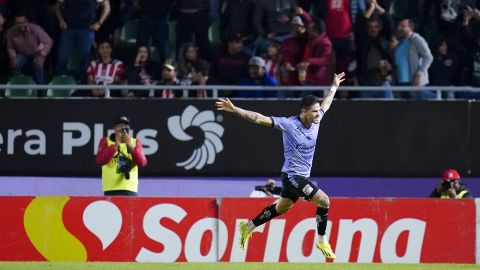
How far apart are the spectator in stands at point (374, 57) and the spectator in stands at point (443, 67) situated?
0.83 m

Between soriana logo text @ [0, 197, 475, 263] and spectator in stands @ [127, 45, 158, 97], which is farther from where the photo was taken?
spectator in stands @ [127, 45, 158, 97]

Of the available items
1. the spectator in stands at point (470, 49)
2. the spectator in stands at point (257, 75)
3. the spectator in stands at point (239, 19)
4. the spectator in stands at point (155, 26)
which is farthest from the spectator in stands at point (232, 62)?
the spectator in stands at point (470, 49)

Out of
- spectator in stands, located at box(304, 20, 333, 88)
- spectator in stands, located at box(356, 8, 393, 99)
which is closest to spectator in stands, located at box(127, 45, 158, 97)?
spectator in stands, located at box(304, 20, 333, 88)

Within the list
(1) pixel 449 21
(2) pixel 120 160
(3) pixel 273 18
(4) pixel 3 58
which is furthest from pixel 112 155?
(1) pixel 449 21

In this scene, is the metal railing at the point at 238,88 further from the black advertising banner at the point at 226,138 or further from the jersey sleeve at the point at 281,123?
the jersey sleeve at the point at 281,123

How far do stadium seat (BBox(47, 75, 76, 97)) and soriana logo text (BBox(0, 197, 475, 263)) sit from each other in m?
3.89

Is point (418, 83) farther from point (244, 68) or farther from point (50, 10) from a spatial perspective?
point (50, 10)

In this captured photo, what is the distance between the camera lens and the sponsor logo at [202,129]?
20.9 meters

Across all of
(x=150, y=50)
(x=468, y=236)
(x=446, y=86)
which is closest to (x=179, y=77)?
(x=150, y=50)

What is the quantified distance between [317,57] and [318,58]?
29 millimetres

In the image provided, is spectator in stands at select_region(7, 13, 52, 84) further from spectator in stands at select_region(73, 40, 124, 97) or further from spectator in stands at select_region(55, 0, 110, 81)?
spectator in stands at select_region(73, 40, 124, 97)

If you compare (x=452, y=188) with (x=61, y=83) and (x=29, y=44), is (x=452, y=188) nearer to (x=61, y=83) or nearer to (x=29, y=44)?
(x=61, y=83)

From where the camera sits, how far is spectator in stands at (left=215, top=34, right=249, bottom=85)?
837 inches

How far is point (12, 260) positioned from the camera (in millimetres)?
17609
